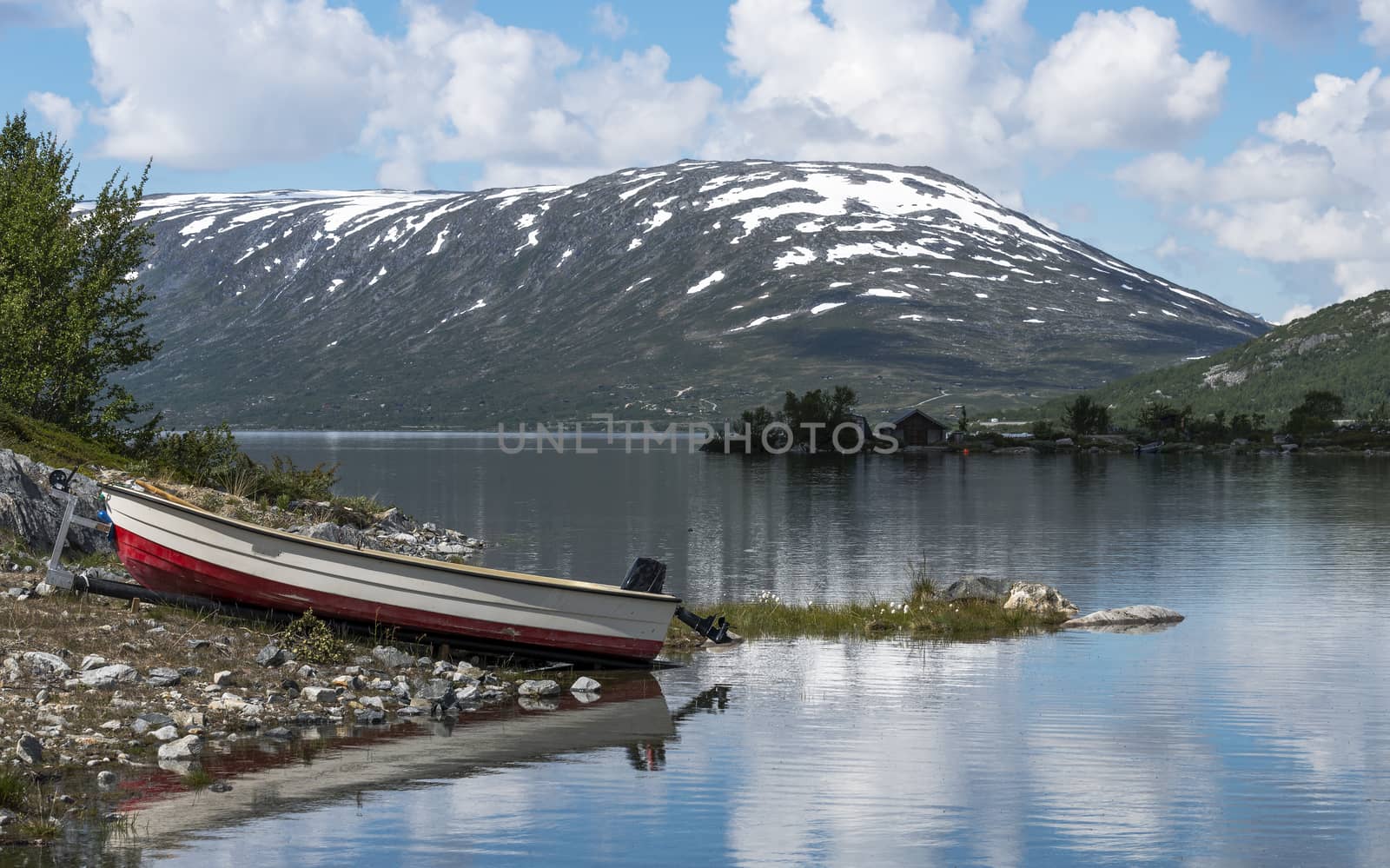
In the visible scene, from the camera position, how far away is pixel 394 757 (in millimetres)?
23422

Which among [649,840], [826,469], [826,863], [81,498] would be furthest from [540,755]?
[826,469]

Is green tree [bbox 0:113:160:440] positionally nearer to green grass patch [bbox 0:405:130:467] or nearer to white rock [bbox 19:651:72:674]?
green grass patch [bbox 0:405:130:467]

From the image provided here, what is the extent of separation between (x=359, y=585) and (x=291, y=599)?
1.46 meters

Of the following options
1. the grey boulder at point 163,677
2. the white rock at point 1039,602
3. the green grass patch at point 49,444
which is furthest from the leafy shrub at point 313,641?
the white rock at point 1039,602

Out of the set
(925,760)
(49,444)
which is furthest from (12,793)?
(49,444)

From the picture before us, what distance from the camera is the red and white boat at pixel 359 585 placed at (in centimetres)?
2945

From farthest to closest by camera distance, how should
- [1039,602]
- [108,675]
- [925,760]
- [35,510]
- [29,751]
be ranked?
[1039,602] → [35,510] → [108,675] → [925,760] → [29,751]

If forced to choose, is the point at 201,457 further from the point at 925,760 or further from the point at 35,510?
the point at 925,760

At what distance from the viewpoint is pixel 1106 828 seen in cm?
1958

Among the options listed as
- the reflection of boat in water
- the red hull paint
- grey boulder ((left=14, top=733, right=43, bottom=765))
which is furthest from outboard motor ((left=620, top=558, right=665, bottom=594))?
grey boulder ((left=14, top=733, right=43, bottom=765))

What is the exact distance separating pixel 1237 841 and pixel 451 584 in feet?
53.1

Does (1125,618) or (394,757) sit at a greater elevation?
(1125,618)

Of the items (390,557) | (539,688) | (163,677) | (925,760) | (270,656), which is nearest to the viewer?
(925,760)

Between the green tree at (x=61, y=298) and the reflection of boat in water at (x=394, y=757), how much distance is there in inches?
1327
